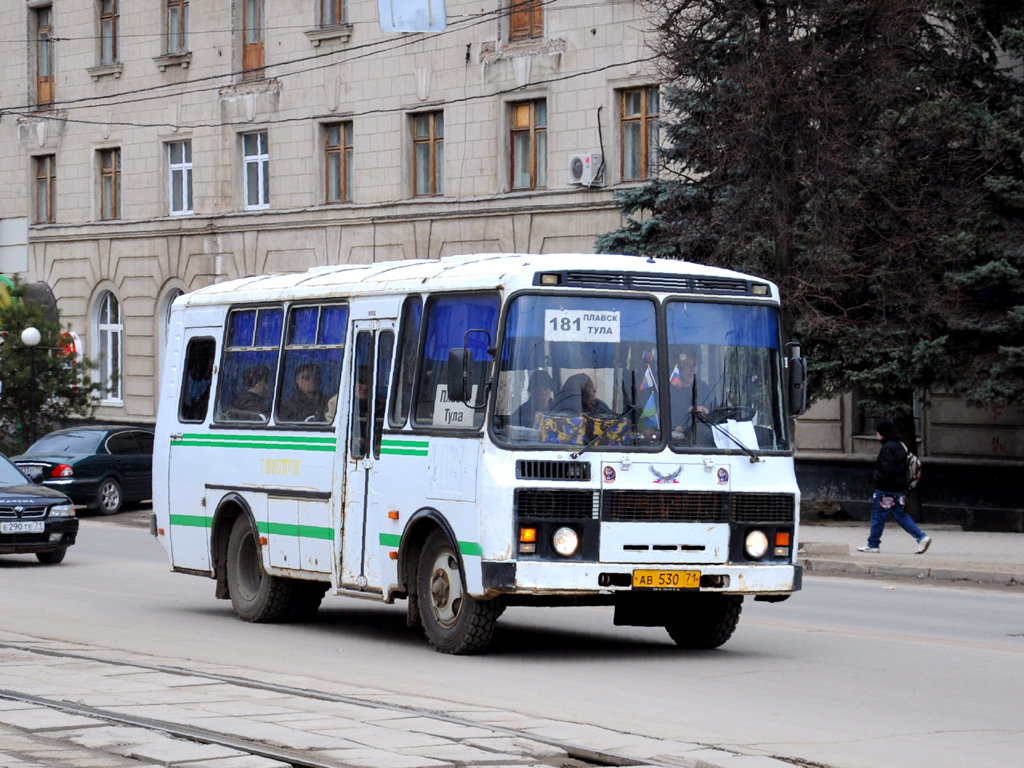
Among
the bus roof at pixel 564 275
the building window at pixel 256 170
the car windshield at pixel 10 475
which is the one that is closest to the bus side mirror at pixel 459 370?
the bus roof at pixel 564 275

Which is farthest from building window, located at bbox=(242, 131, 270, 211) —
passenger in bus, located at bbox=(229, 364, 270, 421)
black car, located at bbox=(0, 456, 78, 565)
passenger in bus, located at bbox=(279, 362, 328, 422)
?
passenger in bus, located at bbox=(279, 362, 328, 422)

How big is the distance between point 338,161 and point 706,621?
2780cm

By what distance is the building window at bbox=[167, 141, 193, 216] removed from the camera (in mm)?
43500

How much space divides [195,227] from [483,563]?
32208mm

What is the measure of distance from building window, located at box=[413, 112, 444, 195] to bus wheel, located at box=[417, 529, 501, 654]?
81.9ft

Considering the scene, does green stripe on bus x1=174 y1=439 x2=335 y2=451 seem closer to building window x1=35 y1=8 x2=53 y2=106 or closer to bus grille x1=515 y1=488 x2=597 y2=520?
bus grille x1=515 y1=488 x2=597 y2=520

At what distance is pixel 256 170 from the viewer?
41719mm

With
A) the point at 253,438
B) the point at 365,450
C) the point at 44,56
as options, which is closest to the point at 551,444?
the point at 365,450

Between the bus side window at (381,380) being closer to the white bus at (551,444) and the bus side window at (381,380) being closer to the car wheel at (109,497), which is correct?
the white bus at (551,444)

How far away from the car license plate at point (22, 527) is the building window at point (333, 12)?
20244mm

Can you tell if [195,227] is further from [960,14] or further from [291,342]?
[291,342]

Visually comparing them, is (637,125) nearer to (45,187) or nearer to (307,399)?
(45,187)

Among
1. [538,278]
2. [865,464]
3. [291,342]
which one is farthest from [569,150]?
[538,278]

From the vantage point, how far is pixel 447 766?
25.8ft
